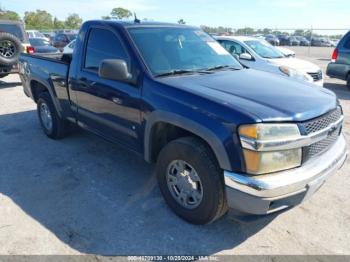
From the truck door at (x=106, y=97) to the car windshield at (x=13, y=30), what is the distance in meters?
7.36

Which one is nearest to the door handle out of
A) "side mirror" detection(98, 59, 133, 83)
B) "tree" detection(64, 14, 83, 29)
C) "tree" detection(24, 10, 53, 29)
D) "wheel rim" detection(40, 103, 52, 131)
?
"side mirror" detection(98, 59, 133, 83)

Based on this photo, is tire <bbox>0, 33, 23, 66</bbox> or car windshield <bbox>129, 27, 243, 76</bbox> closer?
car windshield <bbox>129, 27, 243, 76</bbox>

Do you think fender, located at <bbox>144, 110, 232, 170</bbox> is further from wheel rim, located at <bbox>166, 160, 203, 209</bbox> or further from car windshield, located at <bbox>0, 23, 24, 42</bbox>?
car windshield, located at <bbox>0, 23, 24, 42</bbox>

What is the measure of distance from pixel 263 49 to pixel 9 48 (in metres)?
7.10

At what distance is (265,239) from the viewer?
2.91 m

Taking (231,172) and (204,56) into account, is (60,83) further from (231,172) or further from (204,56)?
(231,172)

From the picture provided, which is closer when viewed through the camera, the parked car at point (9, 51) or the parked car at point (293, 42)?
the parked car at point (9, 51)

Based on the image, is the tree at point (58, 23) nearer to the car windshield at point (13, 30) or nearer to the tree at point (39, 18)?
the tree at point (39, 18)

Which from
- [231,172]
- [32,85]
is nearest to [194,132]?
[231,172]

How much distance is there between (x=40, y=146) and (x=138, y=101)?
257 cm

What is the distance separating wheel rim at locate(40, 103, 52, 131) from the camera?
17.4 ft

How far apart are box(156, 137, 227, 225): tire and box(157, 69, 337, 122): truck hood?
18.6 inches

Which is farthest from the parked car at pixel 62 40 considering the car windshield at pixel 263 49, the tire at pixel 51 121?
the tire at pixel 51 121

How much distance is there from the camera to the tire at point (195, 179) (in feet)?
8.98
